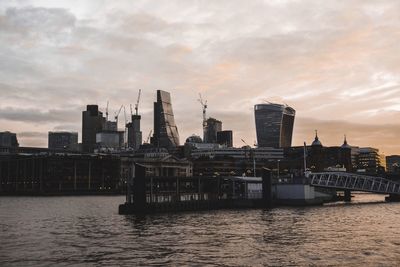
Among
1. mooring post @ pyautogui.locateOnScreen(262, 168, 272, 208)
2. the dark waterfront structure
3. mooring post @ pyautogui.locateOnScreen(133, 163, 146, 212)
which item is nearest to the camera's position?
mooring post @ pyautogui.locateOnScreen(133, 163, 146, 212)

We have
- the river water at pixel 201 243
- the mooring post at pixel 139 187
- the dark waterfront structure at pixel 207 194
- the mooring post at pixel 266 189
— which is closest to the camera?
the river water at pixel 201 243

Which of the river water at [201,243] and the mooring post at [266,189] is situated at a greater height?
the mooring post at [266,189]

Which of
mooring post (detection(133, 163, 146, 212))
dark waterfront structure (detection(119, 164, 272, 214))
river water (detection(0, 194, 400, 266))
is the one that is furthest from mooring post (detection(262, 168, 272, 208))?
river water (detection(0, 194, 400, 266))

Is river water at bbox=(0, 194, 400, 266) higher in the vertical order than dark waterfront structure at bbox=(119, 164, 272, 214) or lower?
lower

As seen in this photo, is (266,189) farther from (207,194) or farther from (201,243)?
(201,243)

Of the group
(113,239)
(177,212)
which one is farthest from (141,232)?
(177,212)

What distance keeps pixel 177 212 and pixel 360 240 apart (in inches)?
2601

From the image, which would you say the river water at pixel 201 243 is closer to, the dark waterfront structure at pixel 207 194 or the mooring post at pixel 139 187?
the mooring post at pixel 139 187

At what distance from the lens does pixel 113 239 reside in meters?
72.2

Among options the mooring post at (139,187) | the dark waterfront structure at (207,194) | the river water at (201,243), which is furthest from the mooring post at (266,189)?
the river water at (201,243)

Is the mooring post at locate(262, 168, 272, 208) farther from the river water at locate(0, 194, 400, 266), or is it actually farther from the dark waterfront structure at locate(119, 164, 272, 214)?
the river water at locate(0, 194, 400, 266)

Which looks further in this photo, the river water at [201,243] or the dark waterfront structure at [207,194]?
the dark waterfront structure at [207,194]

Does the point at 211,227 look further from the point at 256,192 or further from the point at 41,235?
the point at 256,192

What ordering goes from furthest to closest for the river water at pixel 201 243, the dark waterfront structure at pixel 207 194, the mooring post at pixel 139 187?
the dark waterfront structure at pixel 207 194 < the mooring post at pixel 139 187 < the river water at pixel 201 243
